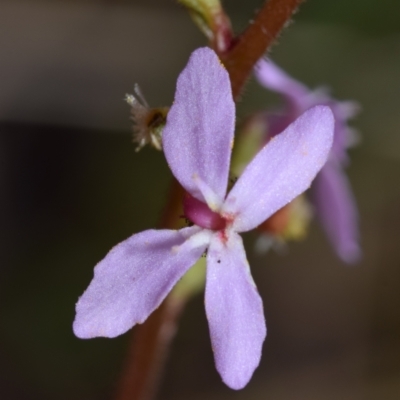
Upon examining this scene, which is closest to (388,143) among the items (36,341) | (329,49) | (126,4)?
(329,49)

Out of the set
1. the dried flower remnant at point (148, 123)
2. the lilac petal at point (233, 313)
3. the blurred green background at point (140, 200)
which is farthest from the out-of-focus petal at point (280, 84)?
the blurred green background at point (140, 200)

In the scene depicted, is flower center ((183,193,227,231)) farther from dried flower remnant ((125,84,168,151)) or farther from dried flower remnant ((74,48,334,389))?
dried flower remnant ((125,84,168,151))

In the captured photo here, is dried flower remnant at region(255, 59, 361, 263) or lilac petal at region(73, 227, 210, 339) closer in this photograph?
lilac petal at region(73, 227, 210, 339)

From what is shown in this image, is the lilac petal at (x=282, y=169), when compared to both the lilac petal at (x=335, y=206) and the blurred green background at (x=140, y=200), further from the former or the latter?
the blurred green background at (x=140, y=200)

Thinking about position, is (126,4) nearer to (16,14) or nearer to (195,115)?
(16,14)

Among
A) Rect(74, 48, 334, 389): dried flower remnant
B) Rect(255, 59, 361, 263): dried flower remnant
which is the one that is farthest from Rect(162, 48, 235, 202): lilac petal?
Rect(255, 59, 361, 263): dried flower remnant

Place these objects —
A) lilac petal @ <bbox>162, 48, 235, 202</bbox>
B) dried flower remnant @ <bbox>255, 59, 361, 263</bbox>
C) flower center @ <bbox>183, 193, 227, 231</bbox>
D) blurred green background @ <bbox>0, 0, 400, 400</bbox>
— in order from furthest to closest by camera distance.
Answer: blurred green background @ <bbox>0, 0, 400, 400</bbox> → dried flower remnant @ <bbox>255, 59, 361, 263</bbox> → flower center @ <bbox>183, 193, 227, 231</bbox> → lilac petal @ <bbox>162, 48, 235, 202</bbox>
